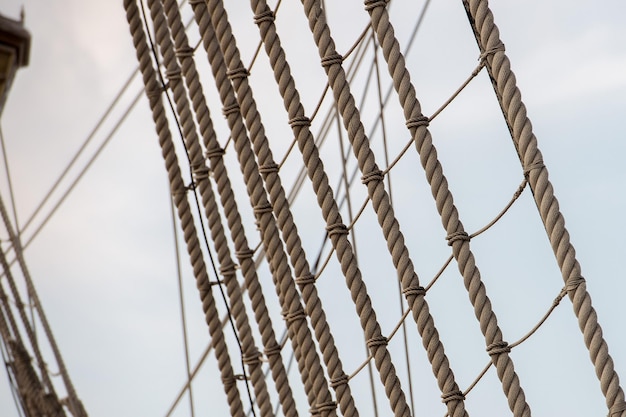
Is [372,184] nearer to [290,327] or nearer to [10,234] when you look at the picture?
[290,327]

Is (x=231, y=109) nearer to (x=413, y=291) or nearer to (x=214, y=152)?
(x=214, y=152)

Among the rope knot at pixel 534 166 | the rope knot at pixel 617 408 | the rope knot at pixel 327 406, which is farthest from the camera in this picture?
the rope knot at pixel 327 406

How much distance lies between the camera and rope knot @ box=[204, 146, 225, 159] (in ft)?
8.13

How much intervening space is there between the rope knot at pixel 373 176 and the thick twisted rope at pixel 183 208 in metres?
0.73

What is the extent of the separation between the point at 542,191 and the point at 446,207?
206 mm

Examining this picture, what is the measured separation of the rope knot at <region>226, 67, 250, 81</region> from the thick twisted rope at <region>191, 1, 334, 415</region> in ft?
0.28

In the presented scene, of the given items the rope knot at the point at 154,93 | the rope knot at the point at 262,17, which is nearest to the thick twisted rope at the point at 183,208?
the rope knot at the point at 154,93

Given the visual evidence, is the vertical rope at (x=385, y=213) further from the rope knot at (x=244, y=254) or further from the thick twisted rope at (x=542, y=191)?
the rope knot at (x=244, y=254)

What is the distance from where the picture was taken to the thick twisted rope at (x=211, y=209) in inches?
95.4

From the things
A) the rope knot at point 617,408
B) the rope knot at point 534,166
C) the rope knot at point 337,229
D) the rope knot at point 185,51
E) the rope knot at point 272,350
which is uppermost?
the rope knot at point 185,51

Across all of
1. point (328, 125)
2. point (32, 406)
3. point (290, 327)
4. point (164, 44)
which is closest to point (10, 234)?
point (32, 406)

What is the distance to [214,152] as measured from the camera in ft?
8.13

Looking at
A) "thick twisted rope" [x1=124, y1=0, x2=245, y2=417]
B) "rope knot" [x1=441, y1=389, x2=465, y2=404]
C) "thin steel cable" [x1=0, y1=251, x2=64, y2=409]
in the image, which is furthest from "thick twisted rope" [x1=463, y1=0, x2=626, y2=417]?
"thin steel cable" [x1=0, y1=251, x2=64, y2=409]

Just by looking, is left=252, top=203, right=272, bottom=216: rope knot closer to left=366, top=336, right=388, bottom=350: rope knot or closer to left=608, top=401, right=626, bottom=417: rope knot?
left=366, top=336, right=388, bottom=350: rope knot
